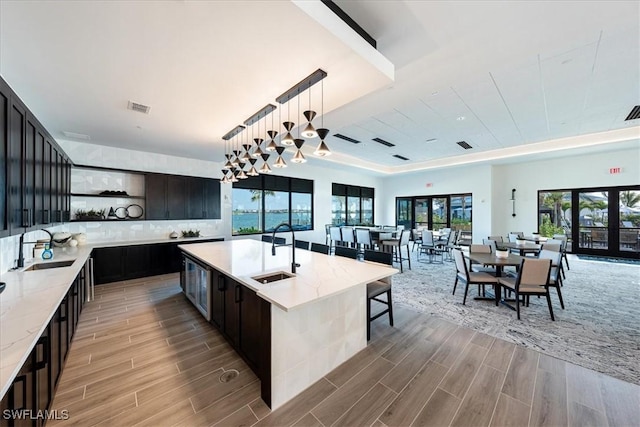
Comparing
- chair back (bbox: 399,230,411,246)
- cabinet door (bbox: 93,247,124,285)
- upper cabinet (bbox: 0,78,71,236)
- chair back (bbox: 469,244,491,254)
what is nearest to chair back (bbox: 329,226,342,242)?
chair back (bbox: 399,230,411,246)

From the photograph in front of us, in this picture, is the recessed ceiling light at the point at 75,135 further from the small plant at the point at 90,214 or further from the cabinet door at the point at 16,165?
the cabinet door at the point at 16,165

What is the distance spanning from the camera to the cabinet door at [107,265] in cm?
458

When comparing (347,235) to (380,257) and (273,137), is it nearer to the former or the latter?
(380,257)

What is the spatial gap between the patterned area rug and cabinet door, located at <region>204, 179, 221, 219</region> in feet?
15.4

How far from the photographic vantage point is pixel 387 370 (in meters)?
2.21

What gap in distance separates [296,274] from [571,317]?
3815 mm

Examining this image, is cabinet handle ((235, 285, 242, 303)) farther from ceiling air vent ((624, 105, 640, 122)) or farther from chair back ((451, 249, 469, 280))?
ceiling air vent ((624, 105, 640, 122))

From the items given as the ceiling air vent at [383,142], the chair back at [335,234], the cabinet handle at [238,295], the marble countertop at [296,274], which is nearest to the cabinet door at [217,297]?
the marble countertop at [296,274]

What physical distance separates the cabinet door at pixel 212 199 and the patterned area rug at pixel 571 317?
470cm

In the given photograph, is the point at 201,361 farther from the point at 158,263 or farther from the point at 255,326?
the point at 158,263

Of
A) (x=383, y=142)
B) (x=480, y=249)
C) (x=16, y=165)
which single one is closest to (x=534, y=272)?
(x=480, y=249)

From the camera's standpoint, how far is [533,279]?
10.4ft

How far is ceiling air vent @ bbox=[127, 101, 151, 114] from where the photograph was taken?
9.89 ft

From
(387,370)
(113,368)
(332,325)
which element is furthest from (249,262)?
(387,370)
